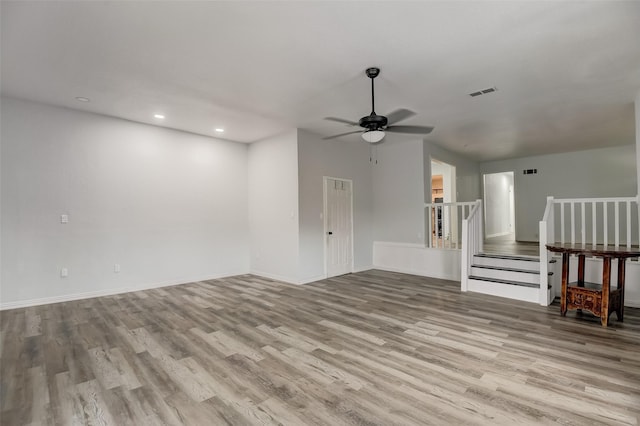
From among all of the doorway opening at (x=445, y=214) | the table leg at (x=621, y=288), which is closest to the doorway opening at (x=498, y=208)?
the doorway opening at (x=445, y=214)

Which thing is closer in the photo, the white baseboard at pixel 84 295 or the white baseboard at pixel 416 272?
the white baseboard at pixel 84 295

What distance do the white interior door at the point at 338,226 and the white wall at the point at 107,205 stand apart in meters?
2.00

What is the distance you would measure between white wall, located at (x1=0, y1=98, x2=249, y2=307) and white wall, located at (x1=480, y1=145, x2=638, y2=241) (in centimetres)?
823

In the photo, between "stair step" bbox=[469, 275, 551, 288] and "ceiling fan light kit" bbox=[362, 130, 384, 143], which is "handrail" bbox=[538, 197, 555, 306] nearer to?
"stair step" bbox=[469, 275, 551, 288]

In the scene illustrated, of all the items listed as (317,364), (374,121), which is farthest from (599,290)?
(317,364)

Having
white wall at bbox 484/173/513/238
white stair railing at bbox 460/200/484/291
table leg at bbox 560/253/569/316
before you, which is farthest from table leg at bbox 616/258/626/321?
white wall at bbox 484/173/513/238

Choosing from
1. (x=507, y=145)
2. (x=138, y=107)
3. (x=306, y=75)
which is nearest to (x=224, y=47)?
(x=306, y=75)

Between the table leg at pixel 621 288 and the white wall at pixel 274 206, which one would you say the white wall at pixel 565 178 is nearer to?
the table leg at pixel 621 288

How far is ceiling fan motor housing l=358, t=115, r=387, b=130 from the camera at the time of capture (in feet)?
11.0

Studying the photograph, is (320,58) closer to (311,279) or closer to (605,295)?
(311,279)

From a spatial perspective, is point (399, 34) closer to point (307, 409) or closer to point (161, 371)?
point (307, 409)

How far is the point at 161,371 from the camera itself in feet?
8.31

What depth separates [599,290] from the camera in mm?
3602

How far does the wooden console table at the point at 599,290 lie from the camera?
3400mm
